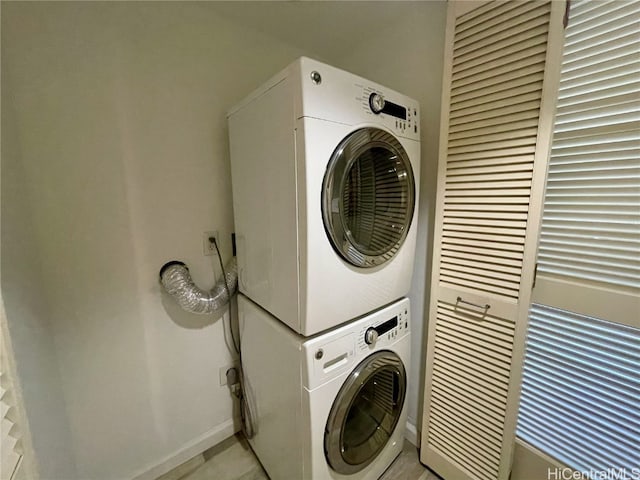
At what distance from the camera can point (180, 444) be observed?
4.58ft

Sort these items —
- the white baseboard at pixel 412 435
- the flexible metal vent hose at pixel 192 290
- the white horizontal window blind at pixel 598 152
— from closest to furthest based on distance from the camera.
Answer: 1. the white horizontal window blind at pixel 598 152
2. the flexible metal vent hose at pixel 192 290
3. the white baseboard at pixel 412 435

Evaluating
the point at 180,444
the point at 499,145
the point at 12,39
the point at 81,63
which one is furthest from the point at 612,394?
the point at 12,39

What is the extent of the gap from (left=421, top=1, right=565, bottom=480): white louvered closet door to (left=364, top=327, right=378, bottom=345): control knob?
14.4 inches

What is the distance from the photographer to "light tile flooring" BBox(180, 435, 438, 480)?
4.35ft

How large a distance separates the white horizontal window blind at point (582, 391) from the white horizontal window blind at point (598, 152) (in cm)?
21

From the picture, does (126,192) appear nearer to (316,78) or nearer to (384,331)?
(316,78)

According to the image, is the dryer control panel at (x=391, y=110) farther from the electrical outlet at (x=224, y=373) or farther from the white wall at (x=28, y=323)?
the electrical outlet at (x=224, y=373)

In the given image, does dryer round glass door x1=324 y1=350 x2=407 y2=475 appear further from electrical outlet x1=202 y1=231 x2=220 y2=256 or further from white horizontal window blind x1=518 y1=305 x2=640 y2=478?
electrical outlet x1=202 y1=231 x2=220 y2=256

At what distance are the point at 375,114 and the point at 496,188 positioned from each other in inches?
22.1

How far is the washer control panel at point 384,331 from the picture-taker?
107cm

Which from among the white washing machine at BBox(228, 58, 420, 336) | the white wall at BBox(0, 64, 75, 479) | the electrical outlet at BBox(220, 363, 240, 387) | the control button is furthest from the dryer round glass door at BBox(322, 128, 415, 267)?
the electrical outlet at BBox(220, 363, 240, 387)

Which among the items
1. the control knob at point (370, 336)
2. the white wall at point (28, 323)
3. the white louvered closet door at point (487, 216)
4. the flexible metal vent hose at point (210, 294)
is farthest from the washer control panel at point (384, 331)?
the white wall at point (28, 323)

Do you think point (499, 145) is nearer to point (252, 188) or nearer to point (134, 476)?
point (252, 188)

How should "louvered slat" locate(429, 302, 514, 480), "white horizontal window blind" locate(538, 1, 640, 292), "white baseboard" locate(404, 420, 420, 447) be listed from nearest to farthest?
"white horizontal window blind" locate(538, 1, 640, 292) < "louvered slat" locate(429, 302, 514, 480) < "white baseboard" locate(404, 420, 420, 447)
